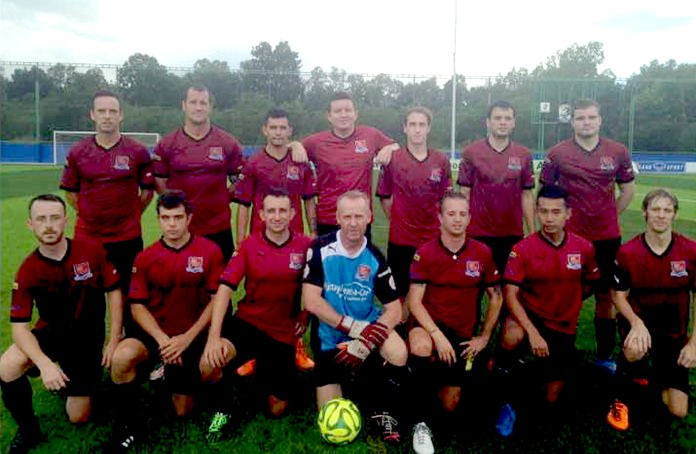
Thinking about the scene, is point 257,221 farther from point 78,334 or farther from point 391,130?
point 391,130

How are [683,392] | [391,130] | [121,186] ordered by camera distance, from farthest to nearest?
[391,130]
[121,186]
[683,392]

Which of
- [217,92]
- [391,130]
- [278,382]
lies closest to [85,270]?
→ [278,382]

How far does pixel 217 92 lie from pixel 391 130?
39.9 ft

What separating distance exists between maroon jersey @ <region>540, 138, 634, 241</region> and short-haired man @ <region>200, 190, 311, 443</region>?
221cm

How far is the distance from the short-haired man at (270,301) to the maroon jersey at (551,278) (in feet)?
4.63

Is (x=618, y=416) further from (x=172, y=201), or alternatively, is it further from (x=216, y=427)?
(x=172, y=201)

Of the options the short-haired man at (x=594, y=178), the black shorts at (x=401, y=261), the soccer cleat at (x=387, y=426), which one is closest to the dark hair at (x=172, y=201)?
the soccer cleat at (x=387, y=426)

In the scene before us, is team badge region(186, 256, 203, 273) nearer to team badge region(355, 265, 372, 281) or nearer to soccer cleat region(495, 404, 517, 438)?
team badge region(355, 265, 372, 281)

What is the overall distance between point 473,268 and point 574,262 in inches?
26.3

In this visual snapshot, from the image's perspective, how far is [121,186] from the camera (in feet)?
15.6

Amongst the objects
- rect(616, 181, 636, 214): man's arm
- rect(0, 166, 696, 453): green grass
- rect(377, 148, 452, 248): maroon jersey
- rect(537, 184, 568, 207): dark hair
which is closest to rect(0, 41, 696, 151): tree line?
rect(616, 181, 636, 214): man's arm

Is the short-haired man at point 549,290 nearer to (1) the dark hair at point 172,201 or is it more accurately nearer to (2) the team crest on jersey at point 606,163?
(2) the team crest on jersey at point 606,163

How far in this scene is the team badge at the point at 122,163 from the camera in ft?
15.4

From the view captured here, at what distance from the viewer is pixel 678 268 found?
3812 mm
